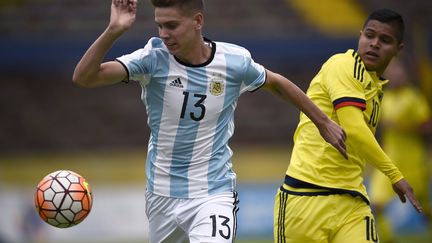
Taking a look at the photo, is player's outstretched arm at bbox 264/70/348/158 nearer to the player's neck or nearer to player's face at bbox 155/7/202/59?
the player's neck

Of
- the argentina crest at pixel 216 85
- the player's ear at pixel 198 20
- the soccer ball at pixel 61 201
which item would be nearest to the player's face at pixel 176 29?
the player's ear at pixel 198 20

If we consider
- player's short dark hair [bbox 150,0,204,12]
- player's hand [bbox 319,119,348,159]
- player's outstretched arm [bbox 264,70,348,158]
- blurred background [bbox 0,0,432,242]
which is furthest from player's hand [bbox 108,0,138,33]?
blurred background [bbox 0,0,432,242]

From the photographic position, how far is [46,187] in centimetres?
581

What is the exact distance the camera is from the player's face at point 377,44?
6.29 m

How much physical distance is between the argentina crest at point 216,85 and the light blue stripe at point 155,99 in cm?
32

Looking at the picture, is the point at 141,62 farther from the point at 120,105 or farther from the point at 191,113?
the point at 120,105

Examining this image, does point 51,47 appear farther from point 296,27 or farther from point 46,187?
point 46,187

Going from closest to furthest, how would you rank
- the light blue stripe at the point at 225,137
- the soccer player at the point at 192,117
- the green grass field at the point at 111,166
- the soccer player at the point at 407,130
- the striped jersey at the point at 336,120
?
the soccer player at the point at 192,117 → the light blue stripe at the point at 225,137 → the striped jersey at the point at 336,120 → the soccer player at the point at 407,130 → the green grass field at the point at 111,166

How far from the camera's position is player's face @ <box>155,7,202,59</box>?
5.60m

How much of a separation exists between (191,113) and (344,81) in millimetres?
1104

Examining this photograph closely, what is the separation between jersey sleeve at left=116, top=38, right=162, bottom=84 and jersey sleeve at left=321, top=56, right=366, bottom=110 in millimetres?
1251

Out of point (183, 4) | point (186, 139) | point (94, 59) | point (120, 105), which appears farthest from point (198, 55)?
point (120, 105)

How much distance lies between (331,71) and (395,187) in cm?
92

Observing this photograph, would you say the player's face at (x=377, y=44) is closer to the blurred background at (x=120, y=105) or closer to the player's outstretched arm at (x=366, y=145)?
the player's outstretched arm at (x=366, y=145)
